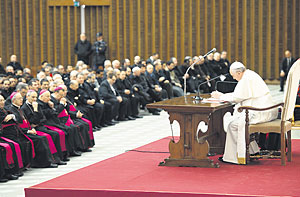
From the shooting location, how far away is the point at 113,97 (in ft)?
41.3

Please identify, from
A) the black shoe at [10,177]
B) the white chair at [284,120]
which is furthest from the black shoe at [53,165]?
the white chair at [284,120]

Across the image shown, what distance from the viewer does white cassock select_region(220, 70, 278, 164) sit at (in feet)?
22.4

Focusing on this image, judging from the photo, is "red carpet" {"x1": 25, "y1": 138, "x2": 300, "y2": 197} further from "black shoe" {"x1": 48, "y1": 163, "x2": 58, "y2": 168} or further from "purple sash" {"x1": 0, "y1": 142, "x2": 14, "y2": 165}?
"black shoe" {"x1": 48, "y1": 163, "x2": 58, "y2": 168}

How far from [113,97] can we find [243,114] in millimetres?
5934

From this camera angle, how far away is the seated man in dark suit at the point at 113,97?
41.1 feet

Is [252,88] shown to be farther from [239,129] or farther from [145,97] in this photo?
[145,97]

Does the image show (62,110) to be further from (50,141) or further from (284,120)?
(284,120)

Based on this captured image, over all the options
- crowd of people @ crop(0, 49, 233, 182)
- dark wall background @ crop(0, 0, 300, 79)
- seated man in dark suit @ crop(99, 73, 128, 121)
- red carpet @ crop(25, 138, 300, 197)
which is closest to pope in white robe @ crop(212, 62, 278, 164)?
red carpet @ crop(25, 138, 300, 197)

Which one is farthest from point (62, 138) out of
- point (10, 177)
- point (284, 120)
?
point (284, 120)

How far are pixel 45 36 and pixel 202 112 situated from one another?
15.1 metres

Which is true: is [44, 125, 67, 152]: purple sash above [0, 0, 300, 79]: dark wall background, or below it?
below

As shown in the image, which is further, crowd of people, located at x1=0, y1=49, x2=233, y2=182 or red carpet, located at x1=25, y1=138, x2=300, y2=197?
crowd of people, located at x1=0, y1=49, x2=233, y2=182

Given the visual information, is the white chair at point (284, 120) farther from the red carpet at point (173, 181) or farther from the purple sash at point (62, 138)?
the purple sash at point (62, 138)

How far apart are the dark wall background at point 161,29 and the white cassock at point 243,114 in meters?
13.0
